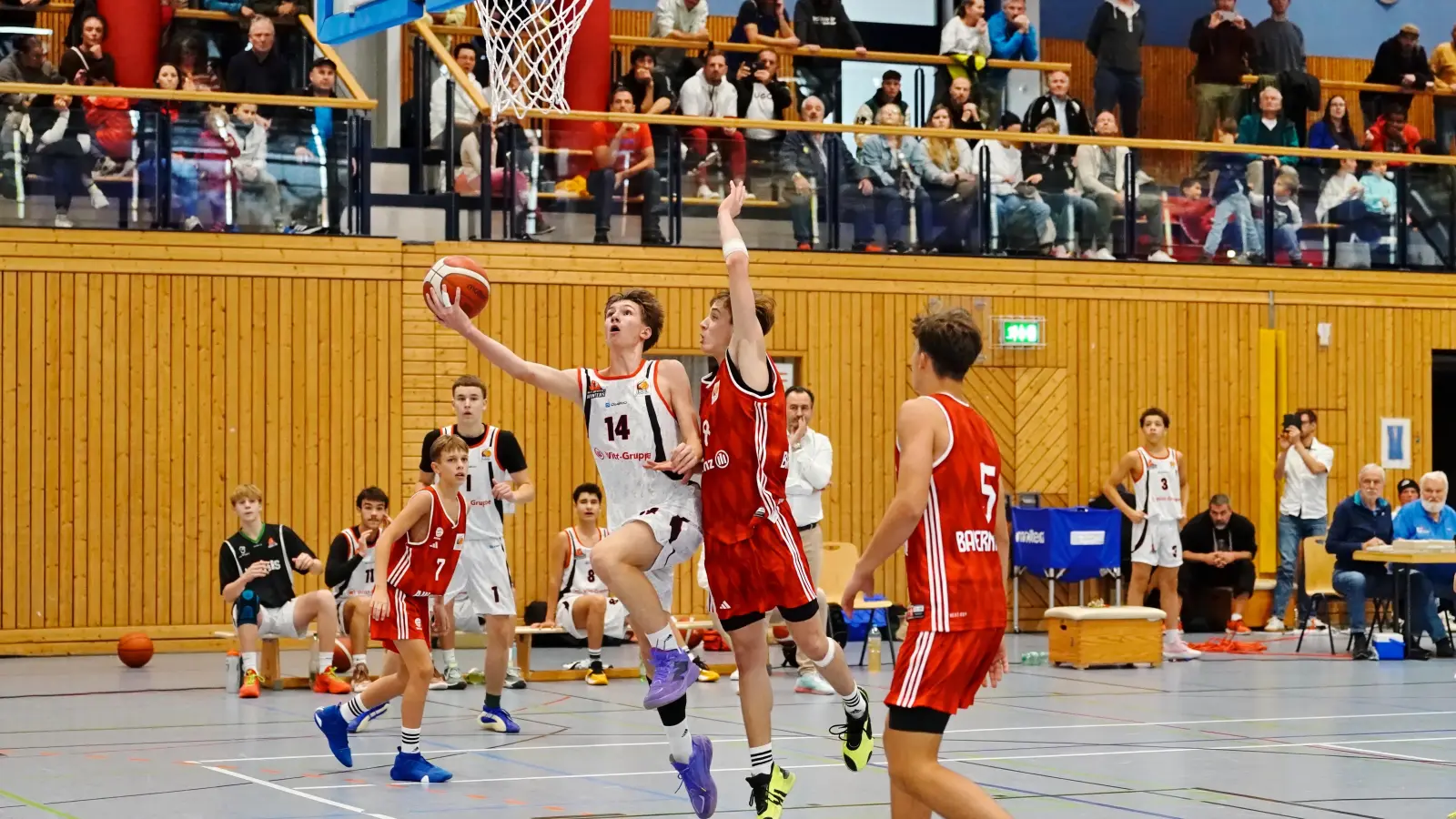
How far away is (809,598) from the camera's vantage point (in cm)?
767

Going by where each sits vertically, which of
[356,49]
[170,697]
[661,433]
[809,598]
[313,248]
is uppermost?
[356,49]

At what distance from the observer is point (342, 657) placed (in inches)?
537

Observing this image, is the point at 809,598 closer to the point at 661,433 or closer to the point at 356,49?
the point at 661,433

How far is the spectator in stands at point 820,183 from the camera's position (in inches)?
663

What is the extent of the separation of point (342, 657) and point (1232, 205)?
33.0 ft

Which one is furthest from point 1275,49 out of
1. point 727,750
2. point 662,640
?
point 662,640

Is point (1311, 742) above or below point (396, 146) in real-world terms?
below

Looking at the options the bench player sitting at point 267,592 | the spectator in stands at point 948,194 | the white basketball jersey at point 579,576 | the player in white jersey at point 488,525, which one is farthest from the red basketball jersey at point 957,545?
the spectator in stands at point 948,194

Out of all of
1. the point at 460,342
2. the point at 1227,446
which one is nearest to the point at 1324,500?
the point at 1227,446

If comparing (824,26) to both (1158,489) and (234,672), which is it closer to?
(1158,489)

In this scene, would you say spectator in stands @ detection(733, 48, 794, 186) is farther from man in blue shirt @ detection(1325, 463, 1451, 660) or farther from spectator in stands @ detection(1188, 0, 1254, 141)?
man in blue shirt @ detection(1325, 463, 1451, 660)

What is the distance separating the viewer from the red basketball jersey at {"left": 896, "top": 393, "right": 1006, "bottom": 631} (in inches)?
225

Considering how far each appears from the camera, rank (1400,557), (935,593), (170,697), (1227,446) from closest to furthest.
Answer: (935,593)
(170,697)
(1400,557)
(1227,446)

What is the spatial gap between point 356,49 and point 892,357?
638 centimetres
